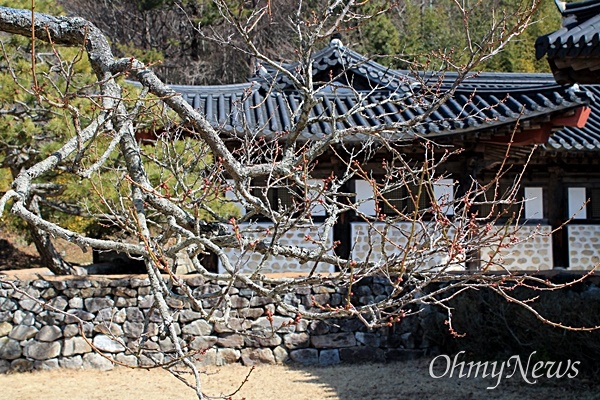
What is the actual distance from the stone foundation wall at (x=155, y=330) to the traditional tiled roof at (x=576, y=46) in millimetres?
3630

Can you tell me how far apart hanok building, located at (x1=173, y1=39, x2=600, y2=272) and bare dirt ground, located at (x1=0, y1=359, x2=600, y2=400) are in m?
2.04

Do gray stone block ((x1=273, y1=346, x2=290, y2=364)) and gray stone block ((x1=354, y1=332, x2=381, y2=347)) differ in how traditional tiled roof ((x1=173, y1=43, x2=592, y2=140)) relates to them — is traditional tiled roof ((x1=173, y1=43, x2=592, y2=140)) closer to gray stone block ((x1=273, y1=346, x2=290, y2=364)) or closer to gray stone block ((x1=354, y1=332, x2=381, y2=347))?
gray stone block ((x1=354, y1=332, x2=381, y2=347))

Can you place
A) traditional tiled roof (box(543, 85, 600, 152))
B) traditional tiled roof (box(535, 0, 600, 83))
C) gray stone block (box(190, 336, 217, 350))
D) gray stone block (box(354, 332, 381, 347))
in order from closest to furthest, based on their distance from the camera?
traditional tiled roof (box(535, 0, 600, 83)) → gray stone block (box(190, 336, 217, 350)) → gray stone block (box(354, 332, 381, 347)) → traditional tiled roof (box(543, 85, 600, 152))

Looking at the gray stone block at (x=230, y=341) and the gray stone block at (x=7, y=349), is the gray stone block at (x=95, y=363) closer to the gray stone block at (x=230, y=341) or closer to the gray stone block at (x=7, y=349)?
the gray stone block at (x=7, y=349)

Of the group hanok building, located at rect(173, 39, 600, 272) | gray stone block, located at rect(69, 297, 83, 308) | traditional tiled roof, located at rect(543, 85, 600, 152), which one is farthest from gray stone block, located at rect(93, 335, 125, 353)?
traditional tiled roof, located at rect(543, 85, 600, 152)

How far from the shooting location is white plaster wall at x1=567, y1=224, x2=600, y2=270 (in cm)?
1003

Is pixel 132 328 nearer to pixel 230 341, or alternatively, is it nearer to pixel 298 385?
pixel 230 341

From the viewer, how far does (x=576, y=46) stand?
13.3 ft

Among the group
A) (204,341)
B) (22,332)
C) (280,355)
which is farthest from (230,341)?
(22,332)

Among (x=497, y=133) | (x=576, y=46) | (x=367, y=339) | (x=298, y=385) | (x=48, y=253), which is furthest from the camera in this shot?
A: (x=497, y=133)

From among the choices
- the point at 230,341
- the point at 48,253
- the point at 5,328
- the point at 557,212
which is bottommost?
the point at 230,341

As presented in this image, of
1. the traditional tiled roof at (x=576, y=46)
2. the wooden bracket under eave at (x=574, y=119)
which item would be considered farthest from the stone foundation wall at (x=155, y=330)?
the traditional tiled roof at (x=576, y=46)

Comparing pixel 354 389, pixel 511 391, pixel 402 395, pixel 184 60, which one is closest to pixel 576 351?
pixel 511 391

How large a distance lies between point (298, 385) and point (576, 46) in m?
4.10
